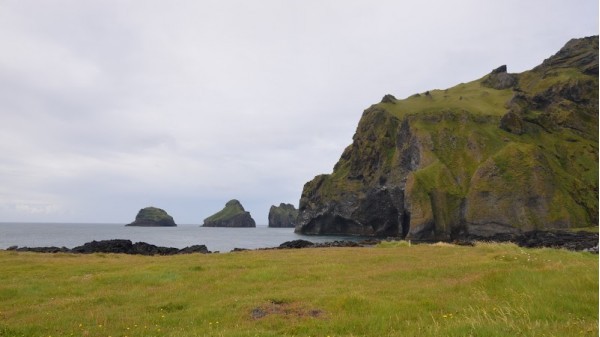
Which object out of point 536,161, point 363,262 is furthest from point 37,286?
point 536,161

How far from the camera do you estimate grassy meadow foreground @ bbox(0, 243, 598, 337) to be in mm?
13438

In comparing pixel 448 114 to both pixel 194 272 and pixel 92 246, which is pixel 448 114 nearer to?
pixel 92 246

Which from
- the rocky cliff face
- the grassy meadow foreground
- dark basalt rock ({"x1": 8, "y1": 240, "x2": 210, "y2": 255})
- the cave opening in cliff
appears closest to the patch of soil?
the grassy meadow foreground

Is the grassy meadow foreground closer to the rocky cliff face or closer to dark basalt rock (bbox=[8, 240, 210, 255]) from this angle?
dark basalt rock (bbox=[8, 240, 210, 255])

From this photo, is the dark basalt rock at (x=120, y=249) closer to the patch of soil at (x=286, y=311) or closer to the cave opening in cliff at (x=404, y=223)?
the patch of soil at (x=286, y=311)

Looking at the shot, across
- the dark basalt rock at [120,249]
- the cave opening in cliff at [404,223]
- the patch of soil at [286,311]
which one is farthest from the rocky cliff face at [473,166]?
the patch of soil at [286,311]

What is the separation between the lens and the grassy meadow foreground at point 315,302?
13.4 meters

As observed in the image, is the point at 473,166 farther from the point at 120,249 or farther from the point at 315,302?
the point at 315,302

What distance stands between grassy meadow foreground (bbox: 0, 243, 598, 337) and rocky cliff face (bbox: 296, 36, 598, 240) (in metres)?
101

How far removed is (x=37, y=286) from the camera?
25266 mm

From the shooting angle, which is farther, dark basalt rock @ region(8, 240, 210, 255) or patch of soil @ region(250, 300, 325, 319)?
dark basalt rock @ region(8, 240, 210, 255)

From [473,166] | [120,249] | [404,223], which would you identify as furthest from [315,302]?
[473,166]

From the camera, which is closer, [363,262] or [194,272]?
[194,272]

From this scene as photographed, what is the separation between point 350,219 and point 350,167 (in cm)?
2818
